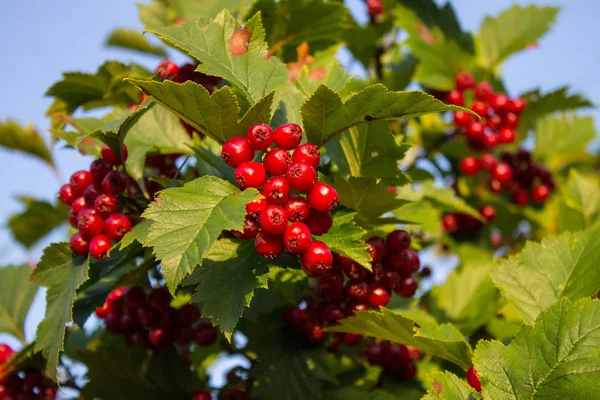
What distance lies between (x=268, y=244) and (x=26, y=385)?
164cm

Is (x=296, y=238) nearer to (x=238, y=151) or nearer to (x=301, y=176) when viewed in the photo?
(x=301, y=176)

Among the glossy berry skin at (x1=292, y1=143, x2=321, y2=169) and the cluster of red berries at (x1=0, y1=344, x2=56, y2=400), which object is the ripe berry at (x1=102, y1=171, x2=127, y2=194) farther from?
the cluster of red berries at (x1=0, y1=344, x2=56, y2=400)

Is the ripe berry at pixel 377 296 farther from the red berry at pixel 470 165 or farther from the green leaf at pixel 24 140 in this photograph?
the red berry at pixel 470 165

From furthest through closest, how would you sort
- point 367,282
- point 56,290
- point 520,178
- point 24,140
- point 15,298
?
point 520,178, point 24,140, point 15,298, point 367,282, point 56,290

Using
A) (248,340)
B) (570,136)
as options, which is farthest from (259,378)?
(570,136)

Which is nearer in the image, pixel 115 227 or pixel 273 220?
pixel 273 220

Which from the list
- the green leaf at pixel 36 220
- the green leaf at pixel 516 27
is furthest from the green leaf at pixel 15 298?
the green leaf at pixel 516 27

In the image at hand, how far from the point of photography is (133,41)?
12.2ft

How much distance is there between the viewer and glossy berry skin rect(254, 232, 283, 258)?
1805 mm

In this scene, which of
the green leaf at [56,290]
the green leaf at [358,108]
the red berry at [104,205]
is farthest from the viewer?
the red berry at [104,205]

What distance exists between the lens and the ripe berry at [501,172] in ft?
15.1

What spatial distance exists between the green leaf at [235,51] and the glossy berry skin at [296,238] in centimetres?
50

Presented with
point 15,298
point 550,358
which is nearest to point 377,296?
point 550,358

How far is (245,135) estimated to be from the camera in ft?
6.41
